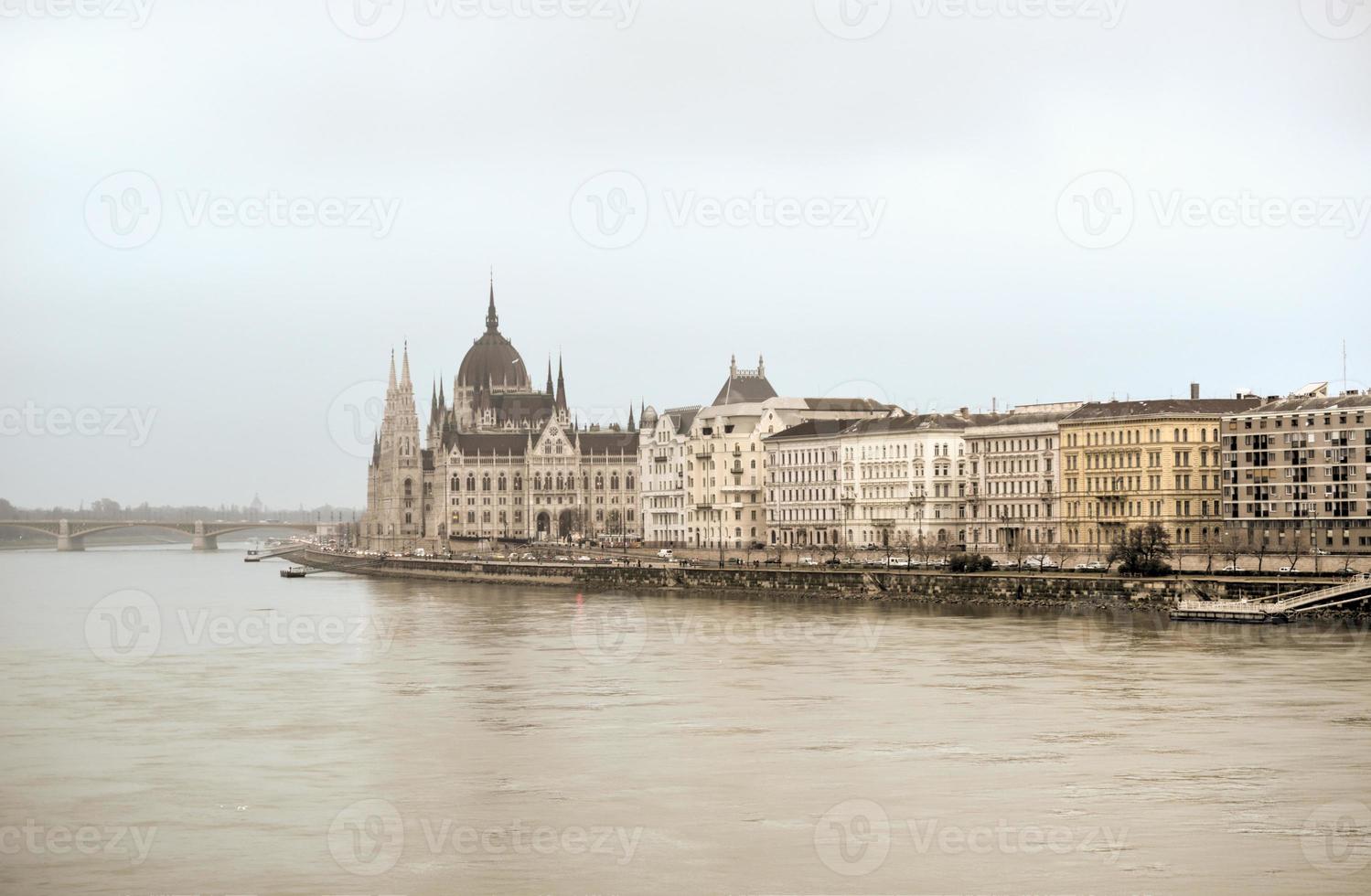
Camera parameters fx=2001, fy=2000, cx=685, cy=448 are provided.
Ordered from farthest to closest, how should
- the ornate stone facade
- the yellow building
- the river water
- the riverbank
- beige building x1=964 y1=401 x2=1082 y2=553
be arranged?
the ornate stone facade < beige building x1=964 y1=401 x2=1082 y2=553 < the yellow building < the riverbank < the river water

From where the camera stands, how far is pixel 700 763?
3594 centimetres

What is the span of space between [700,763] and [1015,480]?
6835cm

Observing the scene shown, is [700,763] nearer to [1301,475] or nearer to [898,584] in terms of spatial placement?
[898,584]

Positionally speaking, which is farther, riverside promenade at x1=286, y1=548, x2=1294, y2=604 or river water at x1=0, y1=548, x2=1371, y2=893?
riverside promenade at x1=286, y1=548, x2=1294, y2=604

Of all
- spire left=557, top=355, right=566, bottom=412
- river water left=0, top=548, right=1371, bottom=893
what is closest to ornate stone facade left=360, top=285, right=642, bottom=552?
spire left=557, top=355, right=566, bottom=412

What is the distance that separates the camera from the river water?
27875 millimetres

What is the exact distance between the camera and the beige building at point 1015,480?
99.4 m

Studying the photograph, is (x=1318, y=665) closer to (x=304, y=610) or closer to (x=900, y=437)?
(x=304, y=610)

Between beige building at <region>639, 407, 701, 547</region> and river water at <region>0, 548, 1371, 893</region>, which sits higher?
beige building at <region>639, 407, 701, 547</region>

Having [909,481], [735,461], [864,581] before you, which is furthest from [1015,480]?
[735,461]

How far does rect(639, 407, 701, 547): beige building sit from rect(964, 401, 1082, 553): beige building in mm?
29399

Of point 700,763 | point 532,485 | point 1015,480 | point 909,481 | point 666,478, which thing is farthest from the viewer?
point 532,485

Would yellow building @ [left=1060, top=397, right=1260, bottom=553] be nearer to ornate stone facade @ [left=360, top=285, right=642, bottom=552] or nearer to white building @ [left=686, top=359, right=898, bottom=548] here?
white building @ [left=686, top=359, right=898, bottom=548]

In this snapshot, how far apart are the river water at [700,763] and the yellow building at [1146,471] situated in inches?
1104
